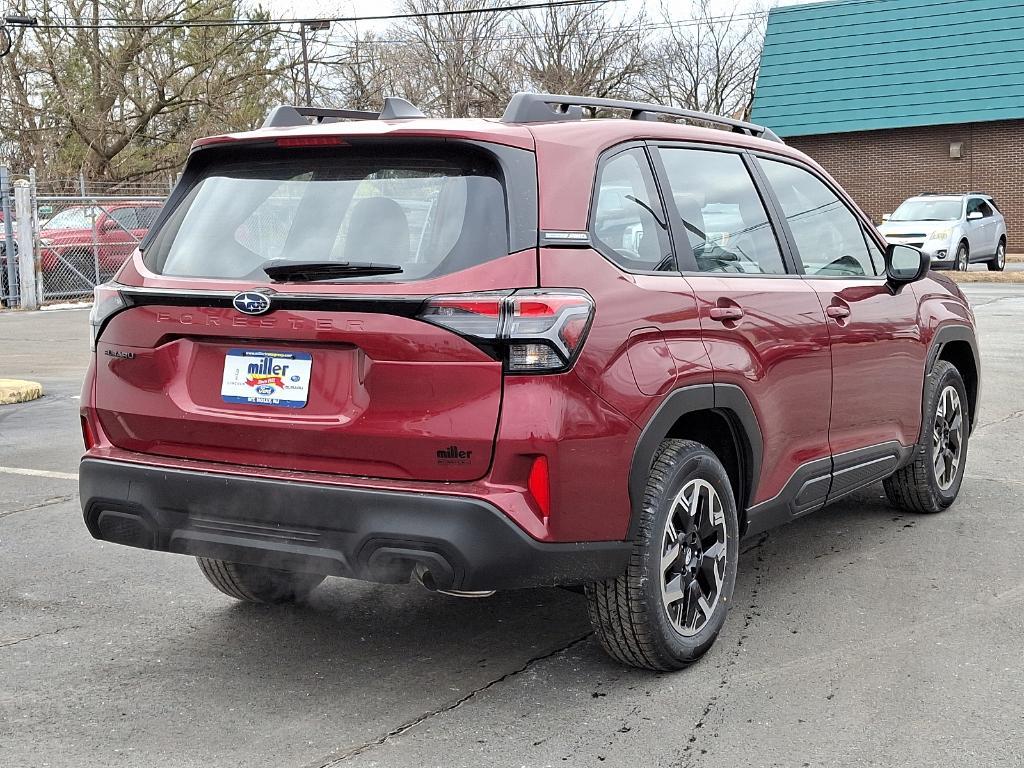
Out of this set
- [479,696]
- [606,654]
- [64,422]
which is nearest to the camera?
[479,696]

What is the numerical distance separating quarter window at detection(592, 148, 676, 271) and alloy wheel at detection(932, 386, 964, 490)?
2602mm

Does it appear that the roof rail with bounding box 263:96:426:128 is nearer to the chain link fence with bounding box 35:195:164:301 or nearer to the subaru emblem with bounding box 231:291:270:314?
the subaru emblem with bounding box 231:291:270:314

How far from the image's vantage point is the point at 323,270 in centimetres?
367

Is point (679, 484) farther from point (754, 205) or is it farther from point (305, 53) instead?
point (305, 53)

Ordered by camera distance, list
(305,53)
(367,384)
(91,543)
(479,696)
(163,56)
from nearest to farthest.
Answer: (367,384), (479,696), (91,543), (163,56), (305,53)

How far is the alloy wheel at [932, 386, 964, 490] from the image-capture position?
6.21 metres

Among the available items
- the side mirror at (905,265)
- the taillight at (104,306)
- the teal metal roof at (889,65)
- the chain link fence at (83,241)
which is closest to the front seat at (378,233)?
the taillight at (104,306)

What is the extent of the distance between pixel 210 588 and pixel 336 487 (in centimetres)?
179

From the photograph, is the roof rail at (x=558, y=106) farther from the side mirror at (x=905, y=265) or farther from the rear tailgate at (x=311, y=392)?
the side mirror at (x=905, y=265)

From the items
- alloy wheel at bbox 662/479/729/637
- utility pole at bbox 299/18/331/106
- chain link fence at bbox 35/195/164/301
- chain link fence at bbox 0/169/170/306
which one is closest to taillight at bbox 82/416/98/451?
alloy wheel at bbox 662/479/729/637

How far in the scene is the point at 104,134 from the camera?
32531 millimetres

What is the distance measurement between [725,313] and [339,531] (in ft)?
5.09

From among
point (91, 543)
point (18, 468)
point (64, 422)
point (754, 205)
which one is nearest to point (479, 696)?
point (754, 205)

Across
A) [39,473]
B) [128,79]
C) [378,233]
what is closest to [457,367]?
[378,233]
